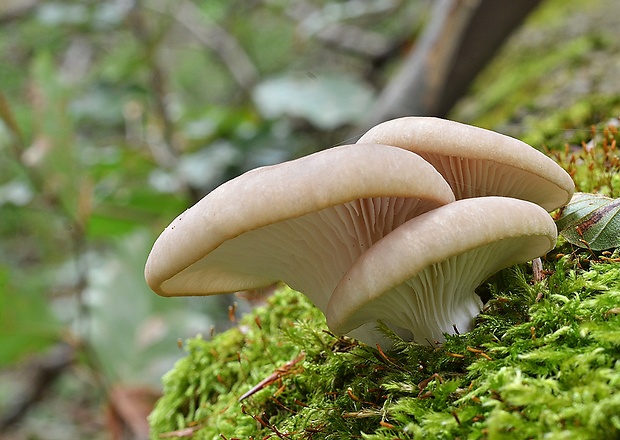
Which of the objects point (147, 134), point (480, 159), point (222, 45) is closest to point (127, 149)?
point (147, 134)

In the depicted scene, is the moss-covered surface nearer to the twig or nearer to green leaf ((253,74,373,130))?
green leaf ((253,74,373,130))

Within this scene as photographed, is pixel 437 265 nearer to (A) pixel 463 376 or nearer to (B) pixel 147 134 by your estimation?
(A) pixel 463 376

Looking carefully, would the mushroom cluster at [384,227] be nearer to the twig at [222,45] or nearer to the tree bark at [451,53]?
the tree bark at [451,53]

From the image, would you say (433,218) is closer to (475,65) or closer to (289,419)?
(289,419)

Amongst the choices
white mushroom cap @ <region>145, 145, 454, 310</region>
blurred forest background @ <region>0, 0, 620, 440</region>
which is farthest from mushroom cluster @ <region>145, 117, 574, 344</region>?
blurred forest background @ <region>0, 0, 620, 440</region>

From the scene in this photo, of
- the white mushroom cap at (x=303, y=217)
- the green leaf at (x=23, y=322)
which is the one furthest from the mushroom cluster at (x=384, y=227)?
the green leaf at (x=23, y=322)

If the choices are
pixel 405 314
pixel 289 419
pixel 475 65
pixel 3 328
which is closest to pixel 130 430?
pixel 3 328

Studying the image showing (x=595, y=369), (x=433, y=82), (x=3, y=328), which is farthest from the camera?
(x=433, y=82)
